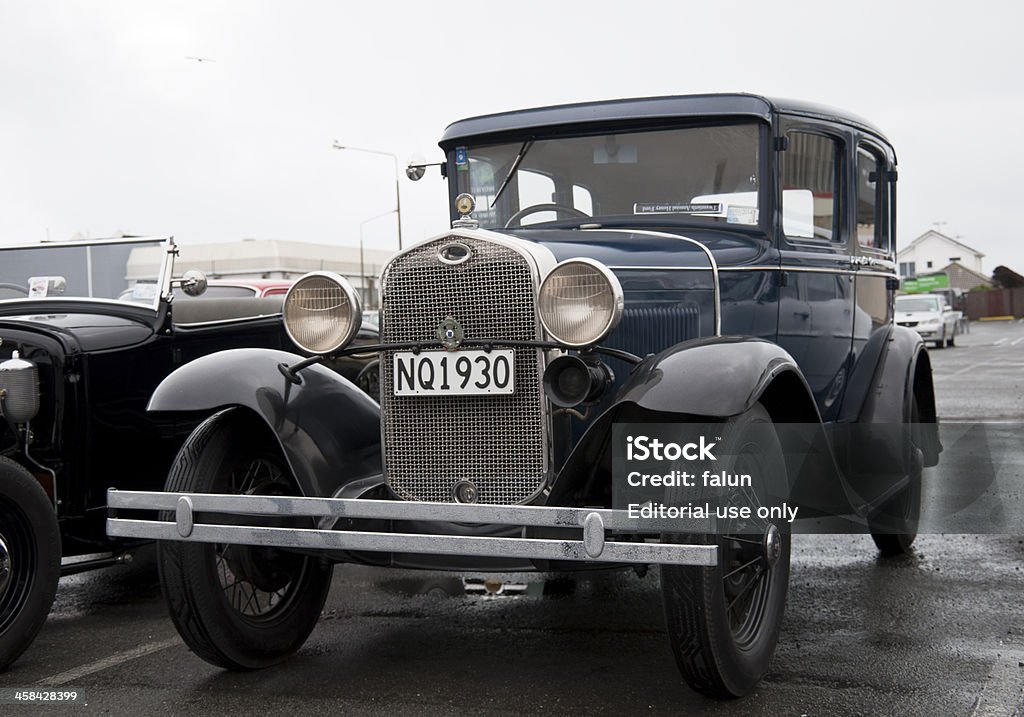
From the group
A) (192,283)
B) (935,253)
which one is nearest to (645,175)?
(192,283)

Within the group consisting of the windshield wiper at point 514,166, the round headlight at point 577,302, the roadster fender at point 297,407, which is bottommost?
the roadster fender at point 297,407

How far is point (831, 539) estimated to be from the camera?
6.16 m

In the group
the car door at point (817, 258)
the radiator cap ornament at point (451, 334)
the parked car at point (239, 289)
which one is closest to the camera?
the radiator cap ornament at point (451, 334)

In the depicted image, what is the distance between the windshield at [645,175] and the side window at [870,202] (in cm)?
104

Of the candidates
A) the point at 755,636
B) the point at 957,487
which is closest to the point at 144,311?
the point at 755,636

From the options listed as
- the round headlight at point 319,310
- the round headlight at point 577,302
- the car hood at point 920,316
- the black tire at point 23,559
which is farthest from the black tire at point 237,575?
the car hood at point 920,316

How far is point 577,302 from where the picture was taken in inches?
136

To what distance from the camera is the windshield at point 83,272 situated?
215 inches

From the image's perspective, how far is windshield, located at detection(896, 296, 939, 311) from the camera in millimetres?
28953

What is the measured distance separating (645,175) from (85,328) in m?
2.53

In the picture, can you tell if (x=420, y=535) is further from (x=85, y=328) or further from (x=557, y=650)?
(x=85, y=328)

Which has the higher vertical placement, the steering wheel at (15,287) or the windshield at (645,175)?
the windshield at (645,175)

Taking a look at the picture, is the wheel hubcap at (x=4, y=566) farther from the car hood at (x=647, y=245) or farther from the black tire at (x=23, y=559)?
the car hood at (x=647, y=245)

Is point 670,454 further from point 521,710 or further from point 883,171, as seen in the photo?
point 883,171
